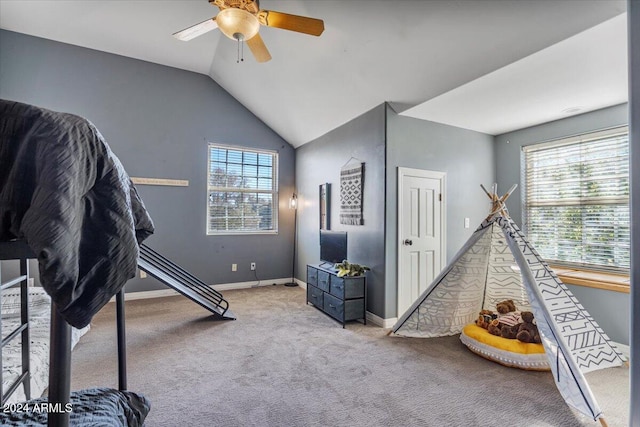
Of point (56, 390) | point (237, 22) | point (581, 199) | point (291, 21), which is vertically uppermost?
point (291, 21)

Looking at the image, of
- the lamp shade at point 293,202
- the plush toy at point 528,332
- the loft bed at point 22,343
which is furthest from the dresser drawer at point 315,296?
the loft bed at point 22,343

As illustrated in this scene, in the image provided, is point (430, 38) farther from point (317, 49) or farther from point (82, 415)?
point (82, 415)

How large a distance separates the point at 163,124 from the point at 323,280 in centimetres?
363

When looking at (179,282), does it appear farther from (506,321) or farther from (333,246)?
(506,321)

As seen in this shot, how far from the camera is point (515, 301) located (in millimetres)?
3287

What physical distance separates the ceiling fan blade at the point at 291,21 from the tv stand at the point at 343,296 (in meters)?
2.56

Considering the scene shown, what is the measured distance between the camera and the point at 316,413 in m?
1.98

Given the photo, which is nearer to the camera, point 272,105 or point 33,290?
point 33,290

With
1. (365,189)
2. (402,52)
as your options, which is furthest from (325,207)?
(402,52)

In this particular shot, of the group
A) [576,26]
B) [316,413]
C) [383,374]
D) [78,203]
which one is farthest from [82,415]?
[576,26]

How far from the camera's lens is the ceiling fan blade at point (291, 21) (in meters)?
2.34

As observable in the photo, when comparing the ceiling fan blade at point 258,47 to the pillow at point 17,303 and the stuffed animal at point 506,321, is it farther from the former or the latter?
the stuffed animal at point 506,321

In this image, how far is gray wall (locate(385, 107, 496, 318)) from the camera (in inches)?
143

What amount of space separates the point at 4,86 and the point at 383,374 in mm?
5895
